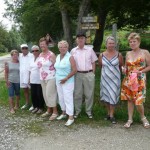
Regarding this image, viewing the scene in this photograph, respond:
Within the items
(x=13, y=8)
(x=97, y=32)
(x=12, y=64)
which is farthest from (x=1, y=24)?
(x=12, y=64)

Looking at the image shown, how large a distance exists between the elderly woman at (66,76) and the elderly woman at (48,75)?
238 mm

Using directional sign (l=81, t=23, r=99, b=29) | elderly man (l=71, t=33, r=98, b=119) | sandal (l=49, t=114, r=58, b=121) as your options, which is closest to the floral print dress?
elderly man (l=71, t=33, r=98, b=119)

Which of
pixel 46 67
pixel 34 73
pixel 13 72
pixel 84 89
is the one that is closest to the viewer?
pixel 84 89

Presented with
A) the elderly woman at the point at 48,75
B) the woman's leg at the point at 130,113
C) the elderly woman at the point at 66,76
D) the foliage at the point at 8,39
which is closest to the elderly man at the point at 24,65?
the elderly woman at the point at 48,75

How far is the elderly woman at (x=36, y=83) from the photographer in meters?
7.76

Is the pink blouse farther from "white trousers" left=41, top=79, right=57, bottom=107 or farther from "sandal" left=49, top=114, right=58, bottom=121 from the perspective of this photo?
"sandal" left=49, top=114, right=58, bottom=121

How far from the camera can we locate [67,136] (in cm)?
627

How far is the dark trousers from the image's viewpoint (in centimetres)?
791

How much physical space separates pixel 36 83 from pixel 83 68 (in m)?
1.42

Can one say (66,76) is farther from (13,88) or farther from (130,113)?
(13,88)

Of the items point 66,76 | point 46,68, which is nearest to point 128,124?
point 66,76

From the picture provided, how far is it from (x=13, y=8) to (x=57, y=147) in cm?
3514

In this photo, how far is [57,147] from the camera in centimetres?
568

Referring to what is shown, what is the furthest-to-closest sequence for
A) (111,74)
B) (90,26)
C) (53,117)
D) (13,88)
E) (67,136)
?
1. (90,26)
2. (13,88)
3. (53,117)
4. (111,74)
5. (67,136)
